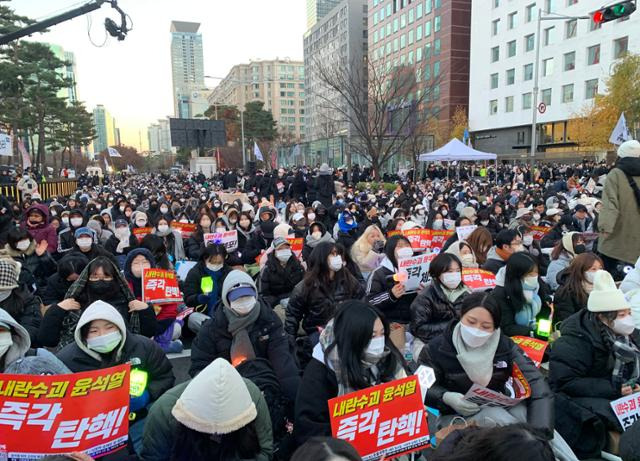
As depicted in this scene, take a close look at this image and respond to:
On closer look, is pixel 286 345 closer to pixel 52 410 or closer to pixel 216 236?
pixel 52 410

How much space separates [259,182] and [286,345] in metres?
17.1

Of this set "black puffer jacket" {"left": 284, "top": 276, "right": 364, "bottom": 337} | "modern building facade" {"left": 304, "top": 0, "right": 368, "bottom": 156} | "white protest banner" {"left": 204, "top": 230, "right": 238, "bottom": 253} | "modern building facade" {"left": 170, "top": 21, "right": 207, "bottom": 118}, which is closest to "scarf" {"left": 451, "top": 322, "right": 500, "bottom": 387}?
"black puffer jacket" {"left": 284, "top": 276, "right": 364, "bottom": 337}

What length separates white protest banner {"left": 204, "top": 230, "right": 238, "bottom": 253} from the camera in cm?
817

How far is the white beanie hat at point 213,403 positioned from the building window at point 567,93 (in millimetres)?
48869

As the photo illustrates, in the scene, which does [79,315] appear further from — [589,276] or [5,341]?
[589,276]

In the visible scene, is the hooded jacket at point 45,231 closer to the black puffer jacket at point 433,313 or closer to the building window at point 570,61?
the black puffer jacket at point 433,313

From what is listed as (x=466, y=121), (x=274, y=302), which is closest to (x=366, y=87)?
(x=274, y=302)

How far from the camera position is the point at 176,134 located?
93.8ft

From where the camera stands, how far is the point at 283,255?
661cm

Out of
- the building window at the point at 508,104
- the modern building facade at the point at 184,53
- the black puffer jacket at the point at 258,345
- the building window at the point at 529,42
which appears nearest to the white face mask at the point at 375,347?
the black puffer jacket at the point at 258,345

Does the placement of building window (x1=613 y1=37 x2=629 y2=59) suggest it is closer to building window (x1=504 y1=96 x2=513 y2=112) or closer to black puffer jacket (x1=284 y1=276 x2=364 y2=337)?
building window (x1=504 y1=96 x2=513 y2=112)

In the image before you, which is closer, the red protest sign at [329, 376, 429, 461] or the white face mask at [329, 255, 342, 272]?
the red protest sign at [329, 376, 429, 461]

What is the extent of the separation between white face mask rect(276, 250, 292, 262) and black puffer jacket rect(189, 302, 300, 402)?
2.56m

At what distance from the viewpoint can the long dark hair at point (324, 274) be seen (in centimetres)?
527
